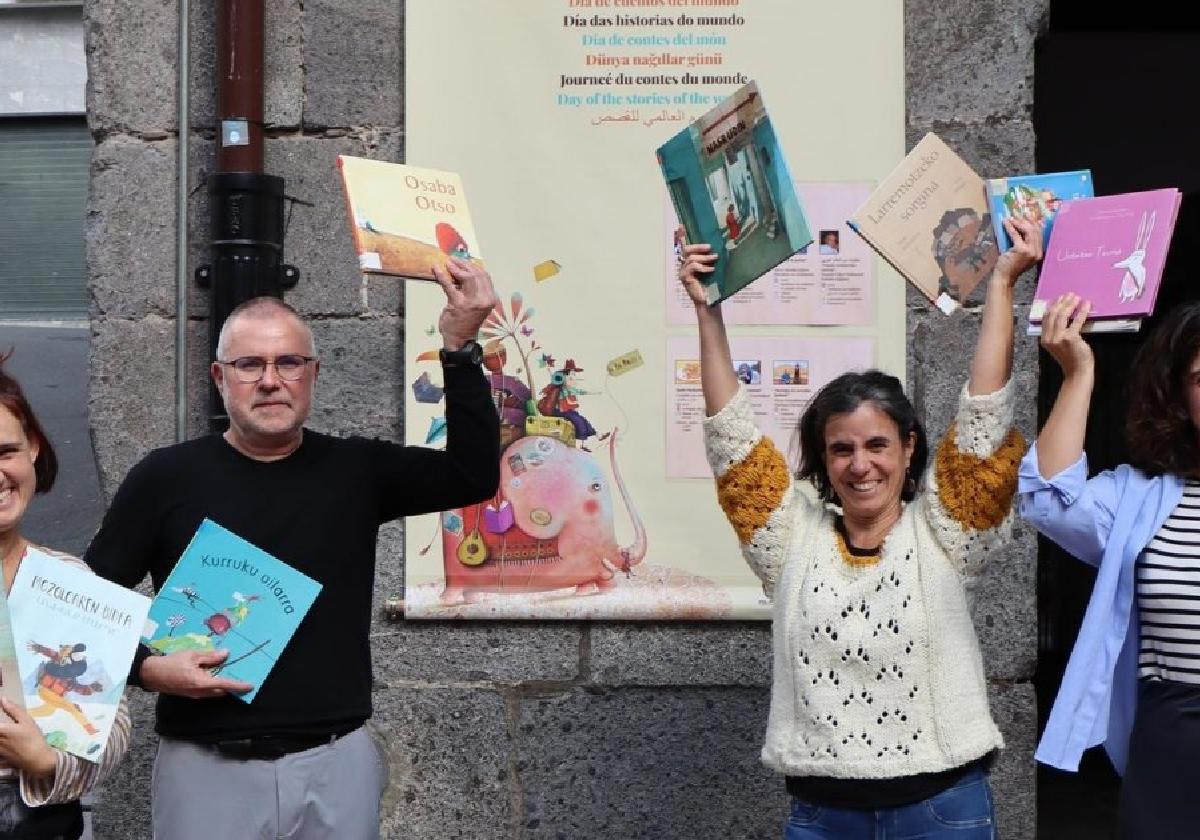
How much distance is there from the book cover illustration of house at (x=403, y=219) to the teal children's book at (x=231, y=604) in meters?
0.62

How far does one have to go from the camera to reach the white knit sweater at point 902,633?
9.95 ft

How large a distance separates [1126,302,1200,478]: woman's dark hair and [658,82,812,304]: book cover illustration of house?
0.74 metres

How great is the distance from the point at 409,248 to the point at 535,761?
6.74 ft

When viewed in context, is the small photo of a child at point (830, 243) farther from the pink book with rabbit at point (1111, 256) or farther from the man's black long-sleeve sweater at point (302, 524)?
the man's black long-sleeve sweater at point (302, 524)

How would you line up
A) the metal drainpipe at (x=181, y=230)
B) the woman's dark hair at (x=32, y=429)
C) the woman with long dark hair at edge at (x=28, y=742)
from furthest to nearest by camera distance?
the metal drainpipe at (x=181, y=230), the woman's dark hair at (x=32, y=429), the woman with long dark hair at edge at (x=28, y=742)

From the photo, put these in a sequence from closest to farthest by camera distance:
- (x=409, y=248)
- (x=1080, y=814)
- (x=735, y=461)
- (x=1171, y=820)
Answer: (x=1171, y=820) → (x=409, y=248) → (x=735, y=461) → (x=1080, y=814)

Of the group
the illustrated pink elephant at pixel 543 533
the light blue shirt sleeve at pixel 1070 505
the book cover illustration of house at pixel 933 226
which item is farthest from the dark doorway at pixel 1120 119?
the light blue shirt sleeve at pixel 1070 505

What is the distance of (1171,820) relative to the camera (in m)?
2.85

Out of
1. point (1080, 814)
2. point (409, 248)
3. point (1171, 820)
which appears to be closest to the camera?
point (1171, 820)

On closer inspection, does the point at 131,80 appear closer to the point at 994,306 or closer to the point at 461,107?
the point at 461,107

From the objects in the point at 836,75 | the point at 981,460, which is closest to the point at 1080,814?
the point at 836,75

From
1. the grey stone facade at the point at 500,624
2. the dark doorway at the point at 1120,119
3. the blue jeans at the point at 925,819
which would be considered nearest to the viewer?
the blue jeans at the point at 925,819

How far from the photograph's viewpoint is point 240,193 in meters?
4.63

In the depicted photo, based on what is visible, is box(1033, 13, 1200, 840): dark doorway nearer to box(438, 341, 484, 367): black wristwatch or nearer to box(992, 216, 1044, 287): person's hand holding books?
box(992, 216, 1044, 287): person's hand holding books
